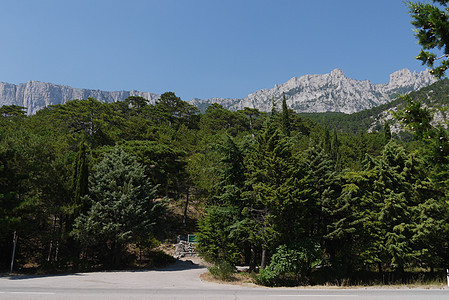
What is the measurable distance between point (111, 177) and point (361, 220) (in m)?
16.4

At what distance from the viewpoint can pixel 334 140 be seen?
43812mm

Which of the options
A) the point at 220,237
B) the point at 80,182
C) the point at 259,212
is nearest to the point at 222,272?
the point at 220,237

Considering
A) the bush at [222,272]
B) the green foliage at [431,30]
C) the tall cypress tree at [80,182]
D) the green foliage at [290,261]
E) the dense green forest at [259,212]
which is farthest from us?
the tall cypress tree at [80,182]

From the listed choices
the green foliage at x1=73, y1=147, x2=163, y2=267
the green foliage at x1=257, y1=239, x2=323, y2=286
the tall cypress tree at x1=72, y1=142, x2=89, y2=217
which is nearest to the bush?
the green foliage at x1=257, y1=239, x2=323, y2=286

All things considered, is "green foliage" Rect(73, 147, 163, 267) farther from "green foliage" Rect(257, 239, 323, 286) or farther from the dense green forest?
"green foliage" Rect(257, 239, 323, 286)

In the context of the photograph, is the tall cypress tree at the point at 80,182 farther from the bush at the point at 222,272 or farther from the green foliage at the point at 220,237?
the bush at the point at 222,272

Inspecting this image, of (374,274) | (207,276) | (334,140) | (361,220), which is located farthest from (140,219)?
(334,140)

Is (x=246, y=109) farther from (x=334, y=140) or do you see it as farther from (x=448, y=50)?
(x=448, y=50)

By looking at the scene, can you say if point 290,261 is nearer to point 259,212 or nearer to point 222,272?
point 259,212

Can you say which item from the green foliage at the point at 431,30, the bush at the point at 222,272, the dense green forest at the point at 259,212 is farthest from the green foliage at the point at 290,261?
the green foliage at the point at 431,30

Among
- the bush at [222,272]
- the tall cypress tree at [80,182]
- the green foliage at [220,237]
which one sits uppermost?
the tall cypress tree at [80,182]

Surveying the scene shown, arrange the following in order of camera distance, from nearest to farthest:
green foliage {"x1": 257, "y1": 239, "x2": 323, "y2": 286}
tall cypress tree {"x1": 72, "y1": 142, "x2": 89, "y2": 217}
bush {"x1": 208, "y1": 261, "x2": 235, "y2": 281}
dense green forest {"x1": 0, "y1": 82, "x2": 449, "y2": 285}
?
green foliage {"x1": 257, "y1": 239, "x2": 323, "y2": 286} < bush {"x1": 208, "y1": 261, "x2": 235, "y2": 281} < dense green forest {"x1": 0, "y1": 82, "x2": 449, "y2": 285} < tall cypress tree {"x1": 72, "y1": 142, "x2": 89, "y2": 217}

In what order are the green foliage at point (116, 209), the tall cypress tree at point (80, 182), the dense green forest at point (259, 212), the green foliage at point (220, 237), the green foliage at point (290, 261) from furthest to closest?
the tall cypress tree at point (80, 182), the green foliage at point (116, 209), the green foliage at point (220, 237), the dense green forest at point (259, 212), the green foliage at point (290, 261)

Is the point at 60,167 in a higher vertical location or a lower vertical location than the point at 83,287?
higher
